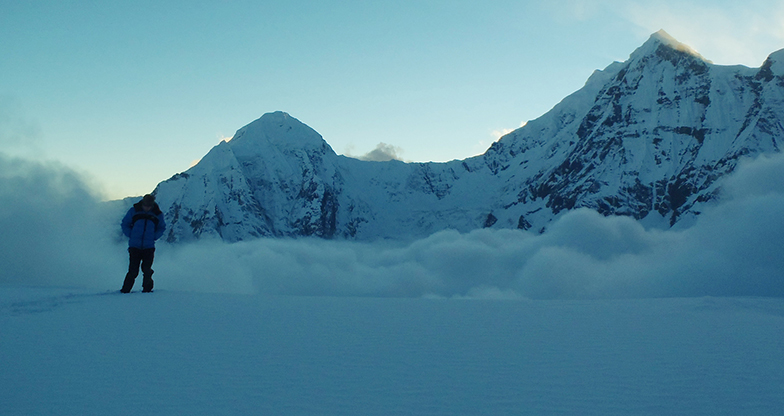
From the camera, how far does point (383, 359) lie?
8492 mm

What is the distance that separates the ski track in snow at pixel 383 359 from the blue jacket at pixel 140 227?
8.91 feet

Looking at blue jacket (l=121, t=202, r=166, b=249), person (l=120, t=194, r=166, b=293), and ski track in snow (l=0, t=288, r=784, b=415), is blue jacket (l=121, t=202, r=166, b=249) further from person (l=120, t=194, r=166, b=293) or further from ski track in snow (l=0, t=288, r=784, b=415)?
ski track in snow (l=0, t=288, r=784, b=415)

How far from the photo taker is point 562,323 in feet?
37.2

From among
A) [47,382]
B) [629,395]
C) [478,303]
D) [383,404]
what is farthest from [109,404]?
[478,303]

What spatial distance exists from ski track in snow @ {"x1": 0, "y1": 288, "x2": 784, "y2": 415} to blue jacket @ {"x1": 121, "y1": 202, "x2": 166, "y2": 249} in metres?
2.72

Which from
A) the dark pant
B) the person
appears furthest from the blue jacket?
the dark pant

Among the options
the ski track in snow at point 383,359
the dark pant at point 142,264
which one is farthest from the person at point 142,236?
the ski track in snow at point 383,359

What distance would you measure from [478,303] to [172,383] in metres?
8.95

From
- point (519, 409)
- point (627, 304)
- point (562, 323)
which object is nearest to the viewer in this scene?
point (519, 409)

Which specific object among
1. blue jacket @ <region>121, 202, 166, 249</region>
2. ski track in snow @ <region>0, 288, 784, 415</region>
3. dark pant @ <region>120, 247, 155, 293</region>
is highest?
blue jacket @ <region>121, 202, 166, 249</region>

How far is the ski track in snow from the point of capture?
21.8 ft

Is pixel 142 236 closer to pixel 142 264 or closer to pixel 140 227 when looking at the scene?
pixel 140 227

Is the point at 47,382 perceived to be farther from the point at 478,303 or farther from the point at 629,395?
the point at 478,303

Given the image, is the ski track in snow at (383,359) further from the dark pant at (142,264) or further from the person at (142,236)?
the person at (142,236)
